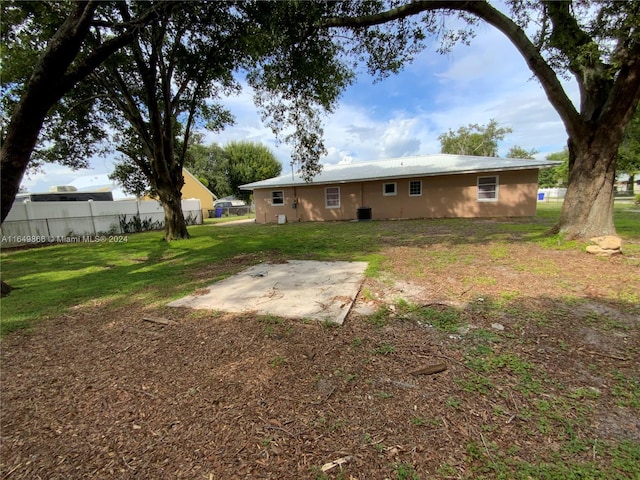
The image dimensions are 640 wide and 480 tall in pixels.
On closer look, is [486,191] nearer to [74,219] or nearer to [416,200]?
[416,200]

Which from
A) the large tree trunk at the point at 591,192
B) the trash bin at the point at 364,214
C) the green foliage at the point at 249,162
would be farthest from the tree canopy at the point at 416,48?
the green foliage at the point at 249,162

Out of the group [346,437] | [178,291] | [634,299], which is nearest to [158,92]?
[178,291]

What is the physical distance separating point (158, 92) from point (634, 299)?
12.9m

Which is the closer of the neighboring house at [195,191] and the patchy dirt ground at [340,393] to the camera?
the patchy dirt ground at [340,393]

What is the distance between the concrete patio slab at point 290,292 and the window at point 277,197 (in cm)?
1291

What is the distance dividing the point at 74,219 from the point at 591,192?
19.0 metres

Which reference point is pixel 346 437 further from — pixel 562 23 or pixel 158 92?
pixel 158 92

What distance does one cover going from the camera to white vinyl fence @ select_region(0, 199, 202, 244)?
12094 mm

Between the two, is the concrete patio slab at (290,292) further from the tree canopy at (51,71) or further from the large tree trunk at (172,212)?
the large tree trunk at (172,212)

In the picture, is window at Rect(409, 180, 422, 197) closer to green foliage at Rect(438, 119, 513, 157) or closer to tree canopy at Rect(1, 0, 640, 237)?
tree canopy at Rect(1, 0, 640, 237)

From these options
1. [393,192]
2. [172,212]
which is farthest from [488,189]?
[172,212]

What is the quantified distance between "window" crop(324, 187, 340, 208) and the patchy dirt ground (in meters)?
13.6

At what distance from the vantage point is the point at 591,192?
6453 mm

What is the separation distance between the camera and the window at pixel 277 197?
18.3 meters
